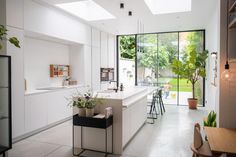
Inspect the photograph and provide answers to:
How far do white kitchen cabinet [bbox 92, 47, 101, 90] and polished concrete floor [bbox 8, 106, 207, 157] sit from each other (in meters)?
2.09

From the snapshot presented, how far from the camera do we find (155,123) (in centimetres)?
531

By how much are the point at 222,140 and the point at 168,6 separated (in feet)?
14.2

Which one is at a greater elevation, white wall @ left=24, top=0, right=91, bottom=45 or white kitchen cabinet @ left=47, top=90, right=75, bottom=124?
white wall @ left=24, top=0, right=91, bottom=45

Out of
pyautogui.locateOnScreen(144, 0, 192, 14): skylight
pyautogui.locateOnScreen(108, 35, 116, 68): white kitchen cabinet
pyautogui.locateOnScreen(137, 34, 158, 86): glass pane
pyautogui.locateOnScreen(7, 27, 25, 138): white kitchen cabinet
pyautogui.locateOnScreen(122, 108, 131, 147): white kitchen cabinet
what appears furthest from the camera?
pyautogui.locateOnScreen(137, 34, 158, 86): glass pane

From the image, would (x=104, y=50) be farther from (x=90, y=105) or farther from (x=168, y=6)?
(x=90, y=105)

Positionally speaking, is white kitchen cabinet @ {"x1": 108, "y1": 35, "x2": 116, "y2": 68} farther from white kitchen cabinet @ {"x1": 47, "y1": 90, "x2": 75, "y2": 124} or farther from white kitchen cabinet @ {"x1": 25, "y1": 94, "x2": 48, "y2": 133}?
white kitchen cabinet @ {"x1": 25, "y1": 94, "x2": 48, "y2": 133}

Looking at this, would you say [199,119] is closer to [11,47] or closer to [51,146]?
[51,146]

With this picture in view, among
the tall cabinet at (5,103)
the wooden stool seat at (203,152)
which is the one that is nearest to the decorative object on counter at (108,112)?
the wooden stool seat at (203,152)

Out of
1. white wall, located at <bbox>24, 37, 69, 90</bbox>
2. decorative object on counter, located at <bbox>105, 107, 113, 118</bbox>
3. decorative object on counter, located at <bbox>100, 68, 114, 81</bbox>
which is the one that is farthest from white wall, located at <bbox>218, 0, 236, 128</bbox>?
decorative object on counter, located at <bbox>100, 68, 114, 81</bbox>

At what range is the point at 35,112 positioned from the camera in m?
4.33

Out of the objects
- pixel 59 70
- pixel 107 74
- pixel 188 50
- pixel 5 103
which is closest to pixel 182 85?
pixel 188 50

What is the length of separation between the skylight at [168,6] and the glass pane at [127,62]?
11.8 ft

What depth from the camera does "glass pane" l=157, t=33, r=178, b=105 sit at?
8102mm

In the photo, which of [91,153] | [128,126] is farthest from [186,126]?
[91,153]
